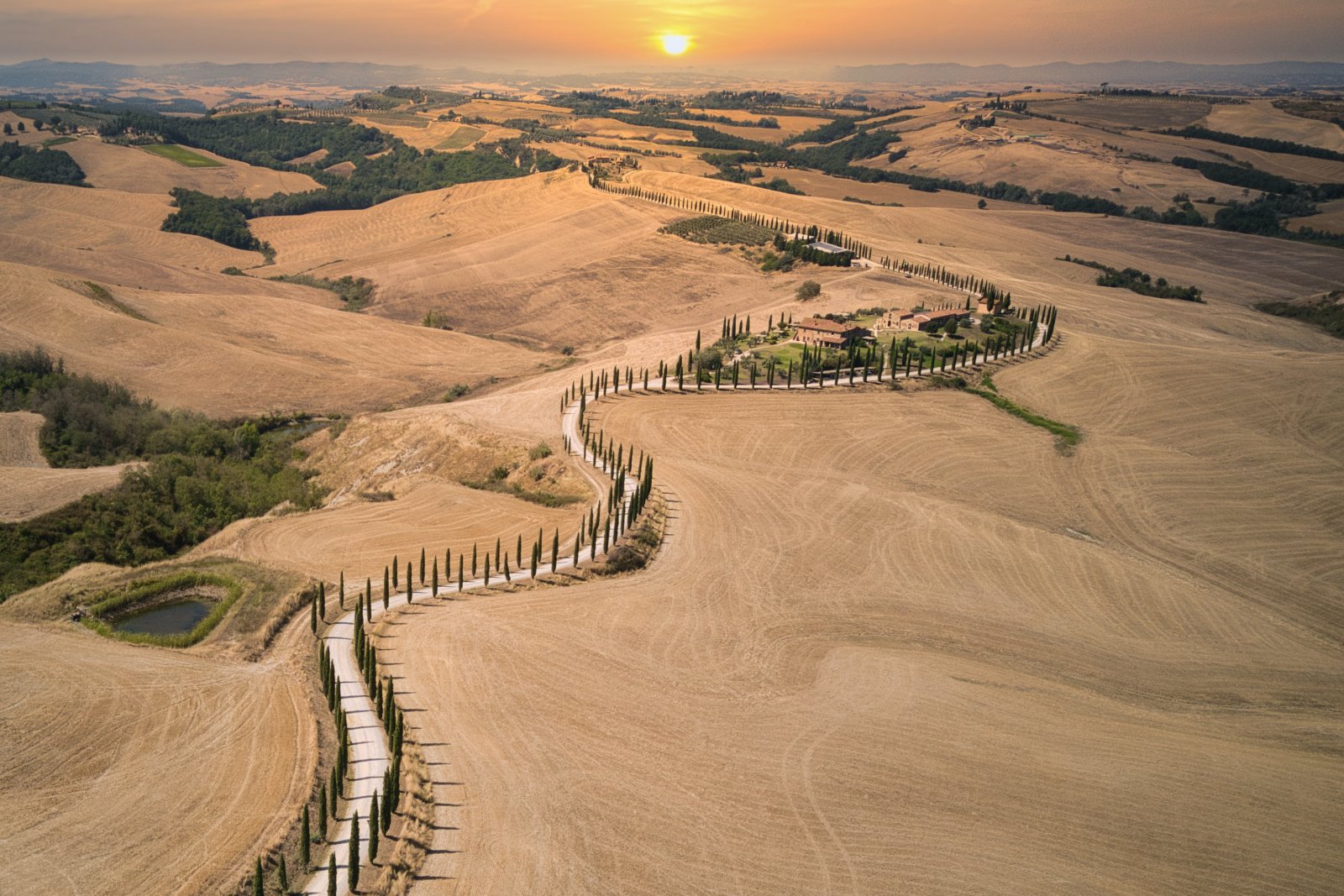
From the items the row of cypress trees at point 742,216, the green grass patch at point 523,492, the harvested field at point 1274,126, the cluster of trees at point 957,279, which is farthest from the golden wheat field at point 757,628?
the harvested field at point 1274,126

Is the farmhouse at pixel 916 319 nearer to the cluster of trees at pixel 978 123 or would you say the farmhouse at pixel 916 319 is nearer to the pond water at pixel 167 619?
the pond water at pixel 167 619

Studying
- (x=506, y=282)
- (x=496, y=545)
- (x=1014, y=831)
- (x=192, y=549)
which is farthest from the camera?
(x=506, y=282)

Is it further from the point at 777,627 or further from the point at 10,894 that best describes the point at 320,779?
the point at 777,627

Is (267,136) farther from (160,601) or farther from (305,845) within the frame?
(305,845)

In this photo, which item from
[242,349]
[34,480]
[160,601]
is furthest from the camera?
[242,349]

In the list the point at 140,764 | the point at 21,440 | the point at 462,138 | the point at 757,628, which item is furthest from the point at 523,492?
the point at 462,138

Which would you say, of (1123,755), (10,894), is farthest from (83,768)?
(1123,755)
